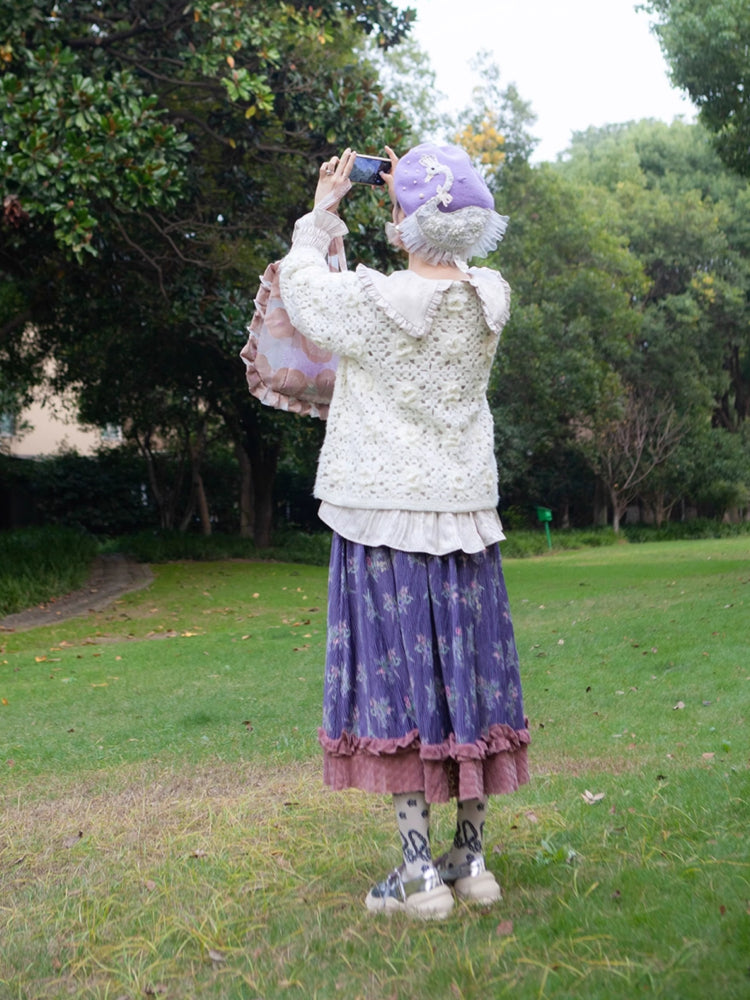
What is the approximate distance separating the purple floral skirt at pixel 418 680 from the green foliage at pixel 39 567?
32.2ft

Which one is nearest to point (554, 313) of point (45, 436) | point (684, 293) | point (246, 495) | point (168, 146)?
point (684, 293)

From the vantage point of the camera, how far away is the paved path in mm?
11690

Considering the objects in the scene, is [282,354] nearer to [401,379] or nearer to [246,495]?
[401,379]

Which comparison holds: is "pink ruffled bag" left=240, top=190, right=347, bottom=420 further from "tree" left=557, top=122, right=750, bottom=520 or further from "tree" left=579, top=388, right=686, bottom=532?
"tree" left=557, top=122, right=750, bottom=520

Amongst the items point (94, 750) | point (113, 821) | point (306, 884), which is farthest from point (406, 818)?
point (94, 750)

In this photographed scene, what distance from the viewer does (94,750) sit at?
5.51 metres

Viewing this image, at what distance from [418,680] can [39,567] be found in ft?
39.9

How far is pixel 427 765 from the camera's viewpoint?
2900 mm

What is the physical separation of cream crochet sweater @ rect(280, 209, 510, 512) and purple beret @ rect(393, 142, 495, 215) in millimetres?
215

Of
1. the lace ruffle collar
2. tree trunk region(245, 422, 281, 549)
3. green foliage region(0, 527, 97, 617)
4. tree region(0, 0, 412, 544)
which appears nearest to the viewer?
the lace ruffle collar

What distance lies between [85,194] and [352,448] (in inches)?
285

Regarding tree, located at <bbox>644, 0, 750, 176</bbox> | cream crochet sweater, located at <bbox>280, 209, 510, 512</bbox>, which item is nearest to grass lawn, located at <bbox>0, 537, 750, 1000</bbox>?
cream crochet sweater, located at <bbox>280, 209, 510, 512</bbox>

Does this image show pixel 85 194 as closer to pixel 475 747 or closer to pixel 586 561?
pixel 475 747

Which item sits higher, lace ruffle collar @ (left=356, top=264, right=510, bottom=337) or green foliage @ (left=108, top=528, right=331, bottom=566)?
lace ruffle collar @ (left=356, top=264, right=510, bottom=337)
